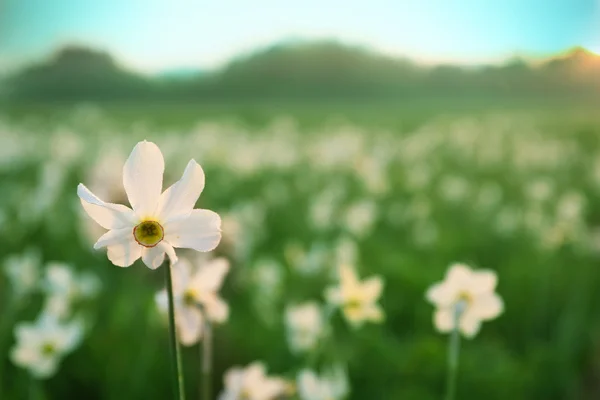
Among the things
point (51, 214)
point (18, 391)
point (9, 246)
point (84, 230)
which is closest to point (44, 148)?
point (51, 214)

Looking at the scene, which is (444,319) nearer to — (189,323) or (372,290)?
(372,290)

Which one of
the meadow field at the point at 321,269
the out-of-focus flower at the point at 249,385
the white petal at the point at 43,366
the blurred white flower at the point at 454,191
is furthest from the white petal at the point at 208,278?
the blurred white flower at the point at 454,191

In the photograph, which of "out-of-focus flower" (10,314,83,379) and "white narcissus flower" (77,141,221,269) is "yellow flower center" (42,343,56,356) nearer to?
"out-of-focus flower" (10,314,83,379)

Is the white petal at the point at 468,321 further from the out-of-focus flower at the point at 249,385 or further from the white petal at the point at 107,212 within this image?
the white petal at the point at 107,212

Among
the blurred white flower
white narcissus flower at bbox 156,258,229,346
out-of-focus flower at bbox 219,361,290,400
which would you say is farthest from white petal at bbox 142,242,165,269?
the blurred white flower

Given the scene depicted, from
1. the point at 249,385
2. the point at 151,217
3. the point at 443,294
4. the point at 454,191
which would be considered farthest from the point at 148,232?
the point at 454,191

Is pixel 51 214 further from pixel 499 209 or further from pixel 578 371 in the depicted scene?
pixel 499 209

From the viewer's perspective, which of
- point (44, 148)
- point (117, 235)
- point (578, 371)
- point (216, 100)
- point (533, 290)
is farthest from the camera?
point (216, 100)

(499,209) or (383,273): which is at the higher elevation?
(499,209)
